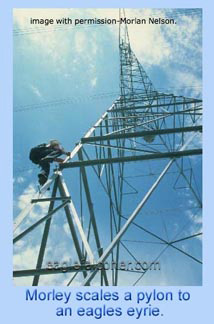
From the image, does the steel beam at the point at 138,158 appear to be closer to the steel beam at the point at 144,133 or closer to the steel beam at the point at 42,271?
the steel beam at the point at 144,133

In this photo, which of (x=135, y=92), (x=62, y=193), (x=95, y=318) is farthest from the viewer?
(x=135, y=92)

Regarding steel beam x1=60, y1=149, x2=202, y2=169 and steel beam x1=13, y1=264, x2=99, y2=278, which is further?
steel beam x1=60, y1=149, x2=202, y2=169

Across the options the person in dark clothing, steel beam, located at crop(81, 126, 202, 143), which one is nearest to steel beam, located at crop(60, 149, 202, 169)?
the person in dark clothing

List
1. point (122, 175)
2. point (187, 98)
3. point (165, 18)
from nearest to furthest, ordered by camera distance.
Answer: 1. point (165, 18)
2. point (122, 175)
3. point (187, 98)

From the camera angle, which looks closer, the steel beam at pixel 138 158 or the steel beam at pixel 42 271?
the steel beam at pixel 42 271

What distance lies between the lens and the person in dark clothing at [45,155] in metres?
10.2

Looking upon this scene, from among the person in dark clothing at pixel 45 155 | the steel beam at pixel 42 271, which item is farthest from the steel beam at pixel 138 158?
the steel beam at pixel 42 271

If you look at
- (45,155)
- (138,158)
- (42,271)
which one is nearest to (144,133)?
(138,158)

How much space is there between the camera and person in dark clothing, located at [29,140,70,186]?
1023 centimetres

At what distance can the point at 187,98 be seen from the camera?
52.9 ft

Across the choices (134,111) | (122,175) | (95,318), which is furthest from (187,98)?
(95,318)

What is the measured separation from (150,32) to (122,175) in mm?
5411

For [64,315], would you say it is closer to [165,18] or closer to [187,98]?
[165,18]

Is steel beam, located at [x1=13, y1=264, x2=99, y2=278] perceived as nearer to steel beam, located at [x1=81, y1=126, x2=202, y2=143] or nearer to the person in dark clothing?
the person in dark clothing
